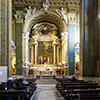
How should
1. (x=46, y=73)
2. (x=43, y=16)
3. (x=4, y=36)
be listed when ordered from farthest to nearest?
(x=46, y=73) → (x=43, y=16) → (x=4, y=36)

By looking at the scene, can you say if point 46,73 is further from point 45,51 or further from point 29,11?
point 29,11

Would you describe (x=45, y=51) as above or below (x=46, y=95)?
above

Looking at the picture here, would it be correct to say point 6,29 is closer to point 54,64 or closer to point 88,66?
point 88,66

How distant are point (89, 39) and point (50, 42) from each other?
15.7 metres

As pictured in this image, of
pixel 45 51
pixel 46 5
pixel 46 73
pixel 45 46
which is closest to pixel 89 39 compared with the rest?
pixel 46 5

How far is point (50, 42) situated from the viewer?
107 ft

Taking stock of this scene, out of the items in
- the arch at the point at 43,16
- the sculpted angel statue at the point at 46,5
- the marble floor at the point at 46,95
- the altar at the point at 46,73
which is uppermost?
the sculpted angel statue at the point at 46,5

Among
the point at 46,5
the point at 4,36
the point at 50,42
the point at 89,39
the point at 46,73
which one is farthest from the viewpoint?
the point at 50,42

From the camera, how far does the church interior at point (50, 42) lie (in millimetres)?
15469

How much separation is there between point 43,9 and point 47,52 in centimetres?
728

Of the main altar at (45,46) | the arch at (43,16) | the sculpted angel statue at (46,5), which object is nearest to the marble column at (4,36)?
the arch at (43,16)

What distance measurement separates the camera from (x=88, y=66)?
55.8ft

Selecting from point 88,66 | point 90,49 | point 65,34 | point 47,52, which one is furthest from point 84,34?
point 47,52

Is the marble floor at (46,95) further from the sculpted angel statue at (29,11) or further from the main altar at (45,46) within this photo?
the main altar at (45,46)
